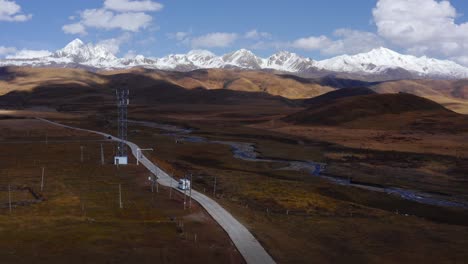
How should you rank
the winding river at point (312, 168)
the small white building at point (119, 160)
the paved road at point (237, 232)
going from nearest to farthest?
the paved road at point (237, 232), the winding river at point (312, 168), the small white building at point (119, 160)

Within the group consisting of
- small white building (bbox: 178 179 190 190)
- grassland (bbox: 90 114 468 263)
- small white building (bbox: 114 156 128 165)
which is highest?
small white building (bbox: 114 156 128 165)

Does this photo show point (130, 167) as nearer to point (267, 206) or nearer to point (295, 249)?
point (267, 206)

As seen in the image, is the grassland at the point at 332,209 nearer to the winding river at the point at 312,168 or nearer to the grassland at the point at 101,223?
the winding river at the point at 312,168

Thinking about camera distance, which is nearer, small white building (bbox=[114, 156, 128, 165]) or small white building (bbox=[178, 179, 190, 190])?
small white building (bbox=[178, 179, 190, 190])

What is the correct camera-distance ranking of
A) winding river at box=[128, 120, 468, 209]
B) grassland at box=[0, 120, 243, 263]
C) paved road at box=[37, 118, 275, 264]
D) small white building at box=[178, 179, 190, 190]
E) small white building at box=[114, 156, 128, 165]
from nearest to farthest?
grassland at box=[0, 120, 243, 263] → paved road at box=[37, 118, 275, 264] → small white building at box=[178, 179, 190, 190] → winding river at box=[128, 120, 468, 209] → small white building at box=[114, 156, 128, 165]

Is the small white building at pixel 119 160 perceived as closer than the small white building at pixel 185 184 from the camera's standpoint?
No

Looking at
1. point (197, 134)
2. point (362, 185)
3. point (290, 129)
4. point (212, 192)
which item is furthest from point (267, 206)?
point (290, 129)

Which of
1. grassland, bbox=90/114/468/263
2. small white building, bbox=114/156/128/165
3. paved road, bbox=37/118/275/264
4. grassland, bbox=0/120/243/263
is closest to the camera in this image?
grassland, bbox=0/120/243/263

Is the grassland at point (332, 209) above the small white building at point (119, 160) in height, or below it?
below

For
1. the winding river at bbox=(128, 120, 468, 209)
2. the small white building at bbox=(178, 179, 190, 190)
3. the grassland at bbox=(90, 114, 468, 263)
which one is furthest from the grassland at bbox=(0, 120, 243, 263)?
the winding river at bbox=(128, 120, 468, 209)

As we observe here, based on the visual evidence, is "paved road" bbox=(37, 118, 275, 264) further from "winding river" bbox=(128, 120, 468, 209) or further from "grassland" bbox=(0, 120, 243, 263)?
"winding river" bbox=(128, 120, 468, 209)

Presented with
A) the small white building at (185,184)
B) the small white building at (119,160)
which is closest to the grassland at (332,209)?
the small white building at (185,184)
